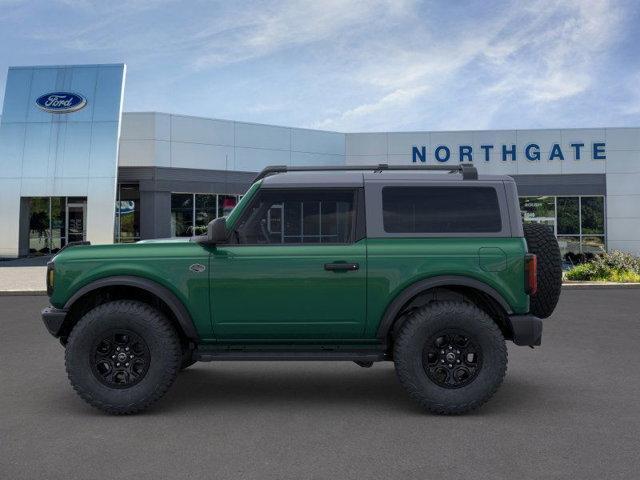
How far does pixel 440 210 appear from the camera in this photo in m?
5.96

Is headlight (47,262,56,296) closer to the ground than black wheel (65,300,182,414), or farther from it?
farther from it

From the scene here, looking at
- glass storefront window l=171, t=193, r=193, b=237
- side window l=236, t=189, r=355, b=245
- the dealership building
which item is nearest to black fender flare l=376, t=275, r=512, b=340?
side window l=236, t=189, r=355, b=245

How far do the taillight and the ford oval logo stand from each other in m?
28.2

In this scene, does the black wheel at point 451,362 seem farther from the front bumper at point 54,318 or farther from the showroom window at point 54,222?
the showroom window at point 54,222

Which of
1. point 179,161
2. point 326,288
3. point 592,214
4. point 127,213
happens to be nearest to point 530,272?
point 326,288

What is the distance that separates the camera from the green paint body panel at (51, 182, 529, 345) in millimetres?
5762

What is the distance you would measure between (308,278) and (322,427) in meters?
1.22

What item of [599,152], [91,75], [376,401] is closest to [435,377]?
[376,401]

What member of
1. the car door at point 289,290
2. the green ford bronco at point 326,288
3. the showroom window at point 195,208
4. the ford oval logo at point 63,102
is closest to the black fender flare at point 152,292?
the green ford bronco at point 326,288

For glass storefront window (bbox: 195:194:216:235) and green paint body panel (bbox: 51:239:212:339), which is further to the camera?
glass storefront window (bbox: 195:194:216:235)

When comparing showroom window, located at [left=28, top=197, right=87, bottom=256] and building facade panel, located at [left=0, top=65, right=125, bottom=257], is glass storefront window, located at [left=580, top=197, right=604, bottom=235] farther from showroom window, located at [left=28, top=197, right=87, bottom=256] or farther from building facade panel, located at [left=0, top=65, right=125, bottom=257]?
showroom window, located at [left=28, top=197, right=87, bottom=256]

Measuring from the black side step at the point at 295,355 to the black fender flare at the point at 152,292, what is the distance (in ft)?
0.88

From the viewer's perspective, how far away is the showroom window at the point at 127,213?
31734 millimetres

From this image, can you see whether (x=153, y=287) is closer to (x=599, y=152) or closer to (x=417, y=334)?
(x=417, y=334)
